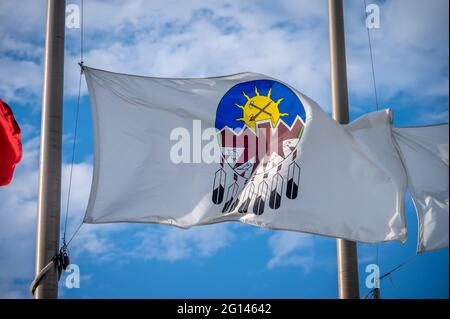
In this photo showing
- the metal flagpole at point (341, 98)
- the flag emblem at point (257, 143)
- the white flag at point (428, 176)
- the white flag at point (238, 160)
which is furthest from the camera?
the white flag at point (428, 176)

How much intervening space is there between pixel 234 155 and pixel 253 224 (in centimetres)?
160

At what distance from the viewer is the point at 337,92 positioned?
1945 centimetres

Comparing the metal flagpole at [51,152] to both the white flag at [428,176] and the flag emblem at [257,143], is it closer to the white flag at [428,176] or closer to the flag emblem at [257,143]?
the flag emblem at [257,143]

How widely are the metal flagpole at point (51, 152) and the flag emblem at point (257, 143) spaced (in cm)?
310

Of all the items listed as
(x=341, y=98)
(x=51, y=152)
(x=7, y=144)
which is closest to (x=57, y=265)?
(x=51, y=152)

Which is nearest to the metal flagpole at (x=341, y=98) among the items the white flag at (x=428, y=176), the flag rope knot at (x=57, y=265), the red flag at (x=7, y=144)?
the white flag at (x=428, y=176)

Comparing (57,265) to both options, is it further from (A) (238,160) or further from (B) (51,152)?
(A) (238,160)

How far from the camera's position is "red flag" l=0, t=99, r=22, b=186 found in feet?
61.2

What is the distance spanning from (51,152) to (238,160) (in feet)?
12.0

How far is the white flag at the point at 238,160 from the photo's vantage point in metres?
17.6

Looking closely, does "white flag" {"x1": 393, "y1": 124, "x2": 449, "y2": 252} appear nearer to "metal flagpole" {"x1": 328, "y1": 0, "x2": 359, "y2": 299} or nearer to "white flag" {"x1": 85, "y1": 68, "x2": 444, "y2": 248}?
"white flag" {"x1": 85, "y1": 68, "x2": 444, "y2": 248}
